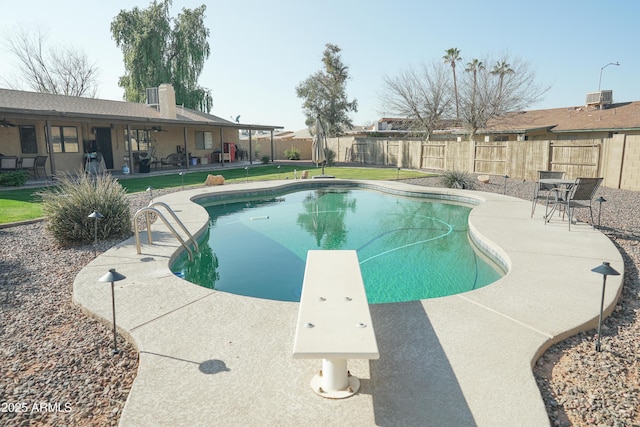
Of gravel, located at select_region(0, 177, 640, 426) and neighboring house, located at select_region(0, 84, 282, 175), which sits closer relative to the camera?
gravel, located at select_region(0, 177, 640, 426)

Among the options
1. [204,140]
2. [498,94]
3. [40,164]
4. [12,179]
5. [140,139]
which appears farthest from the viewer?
[498,94]

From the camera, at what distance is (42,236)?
7.11 meters

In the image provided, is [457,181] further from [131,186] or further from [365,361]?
[365,361]

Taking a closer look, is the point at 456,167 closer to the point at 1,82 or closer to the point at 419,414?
the point at 419,414

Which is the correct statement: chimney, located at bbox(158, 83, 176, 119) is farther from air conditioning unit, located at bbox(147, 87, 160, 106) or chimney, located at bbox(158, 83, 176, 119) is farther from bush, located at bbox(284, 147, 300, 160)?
bush, located at bbox(284, 147, 300, 160)

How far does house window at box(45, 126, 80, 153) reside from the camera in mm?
16225

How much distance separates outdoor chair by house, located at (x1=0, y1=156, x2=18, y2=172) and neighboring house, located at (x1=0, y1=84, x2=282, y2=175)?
100 centimetres

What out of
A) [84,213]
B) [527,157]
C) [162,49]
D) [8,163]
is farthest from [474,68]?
[84,213]

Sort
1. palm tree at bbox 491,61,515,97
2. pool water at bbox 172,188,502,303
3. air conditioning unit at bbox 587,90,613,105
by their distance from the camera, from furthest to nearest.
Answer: palm tree at bbox 491,61,515,97 < air conditioning unit at bbox 587,90,613,105 < pool water at bbox 172,188,502,303

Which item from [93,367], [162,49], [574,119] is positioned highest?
[162,49]

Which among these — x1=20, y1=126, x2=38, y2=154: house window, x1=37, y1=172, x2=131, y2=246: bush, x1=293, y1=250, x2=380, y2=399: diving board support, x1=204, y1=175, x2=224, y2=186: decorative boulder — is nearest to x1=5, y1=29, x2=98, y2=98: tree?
x1=20, y1=126, x2=38, y2=154: house window

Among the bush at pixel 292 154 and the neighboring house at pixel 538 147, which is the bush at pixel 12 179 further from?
the bush at pixel 292 154

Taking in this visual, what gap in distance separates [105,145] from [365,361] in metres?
18.7

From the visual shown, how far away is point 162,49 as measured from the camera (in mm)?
27953
